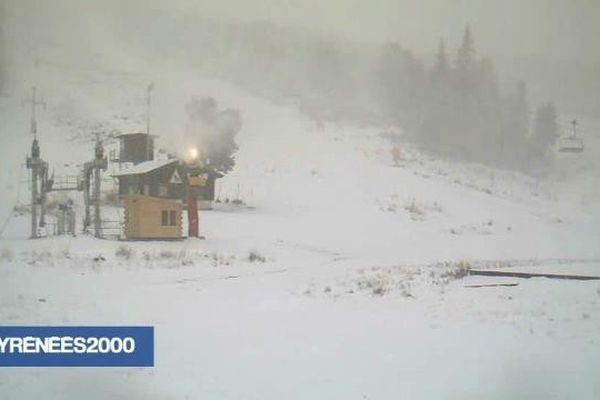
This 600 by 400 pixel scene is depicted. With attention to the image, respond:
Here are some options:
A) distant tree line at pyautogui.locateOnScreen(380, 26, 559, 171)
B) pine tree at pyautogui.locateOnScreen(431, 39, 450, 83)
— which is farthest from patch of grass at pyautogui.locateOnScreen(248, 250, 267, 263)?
pine tree at pyautogui.locateOnScreen(431, 39, 450, 83)

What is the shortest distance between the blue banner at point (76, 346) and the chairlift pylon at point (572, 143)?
2545 millimetres

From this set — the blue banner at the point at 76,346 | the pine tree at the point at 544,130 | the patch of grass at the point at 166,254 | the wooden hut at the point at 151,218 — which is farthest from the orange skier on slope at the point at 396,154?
the blue banner at the point at 76,346

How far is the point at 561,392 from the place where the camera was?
3.20 m

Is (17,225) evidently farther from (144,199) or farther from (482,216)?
(482,216)

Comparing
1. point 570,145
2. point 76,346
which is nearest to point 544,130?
point 570,145

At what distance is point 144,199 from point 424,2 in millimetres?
1942

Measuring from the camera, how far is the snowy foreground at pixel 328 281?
3051 millimetres

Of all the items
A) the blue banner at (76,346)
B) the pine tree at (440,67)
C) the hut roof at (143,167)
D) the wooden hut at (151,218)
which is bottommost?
the blue banner at (76,346)

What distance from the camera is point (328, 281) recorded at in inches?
126

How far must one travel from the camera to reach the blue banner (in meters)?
3.06

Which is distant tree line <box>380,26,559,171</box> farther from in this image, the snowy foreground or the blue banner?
the blue banner

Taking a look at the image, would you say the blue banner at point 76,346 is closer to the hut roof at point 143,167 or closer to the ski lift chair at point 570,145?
the hut roof at point 143,167

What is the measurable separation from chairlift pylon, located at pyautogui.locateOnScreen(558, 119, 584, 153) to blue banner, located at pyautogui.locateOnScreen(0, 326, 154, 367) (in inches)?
100

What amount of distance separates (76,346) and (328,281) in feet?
4.51
